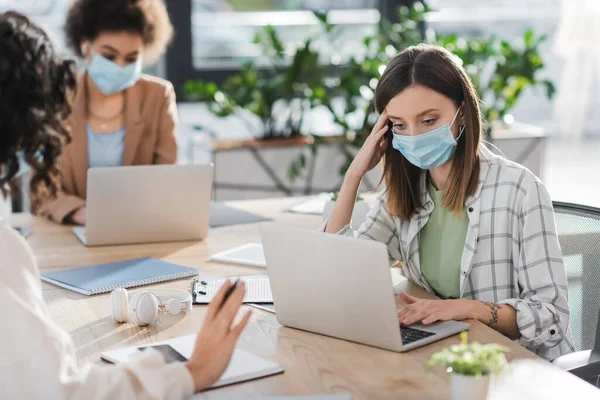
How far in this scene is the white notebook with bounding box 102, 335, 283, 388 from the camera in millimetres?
1441

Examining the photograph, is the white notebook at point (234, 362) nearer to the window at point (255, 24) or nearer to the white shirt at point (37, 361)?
the white shirt at point (37, 361)

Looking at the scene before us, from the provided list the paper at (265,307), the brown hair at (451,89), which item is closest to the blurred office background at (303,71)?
the brown hair at (451,89)

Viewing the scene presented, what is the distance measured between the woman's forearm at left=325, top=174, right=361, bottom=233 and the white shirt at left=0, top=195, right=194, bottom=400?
0.88m

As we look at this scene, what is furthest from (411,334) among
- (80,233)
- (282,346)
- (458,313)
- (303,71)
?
(303,71)

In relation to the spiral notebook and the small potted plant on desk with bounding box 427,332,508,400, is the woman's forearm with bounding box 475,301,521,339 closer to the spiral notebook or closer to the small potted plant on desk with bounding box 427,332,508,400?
the small potted plant on desk with bounding box 427,332,508,400

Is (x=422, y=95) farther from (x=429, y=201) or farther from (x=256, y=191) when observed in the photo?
(x=256, y=191)

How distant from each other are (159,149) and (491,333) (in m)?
1.68

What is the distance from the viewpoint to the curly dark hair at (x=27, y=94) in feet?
4.28

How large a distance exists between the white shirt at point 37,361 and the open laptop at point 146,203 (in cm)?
113

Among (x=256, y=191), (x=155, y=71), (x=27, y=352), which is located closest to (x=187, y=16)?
(x=155, y=71)

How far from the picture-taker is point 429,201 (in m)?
2.05

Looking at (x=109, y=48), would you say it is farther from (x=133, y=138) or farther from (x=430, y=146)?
(x=430, y=146)

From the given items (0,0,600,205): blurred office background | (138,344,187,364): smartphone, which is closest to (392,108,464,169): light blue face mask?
(138,344,187,364): smartphone

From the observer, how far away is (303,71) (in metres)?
4.21
